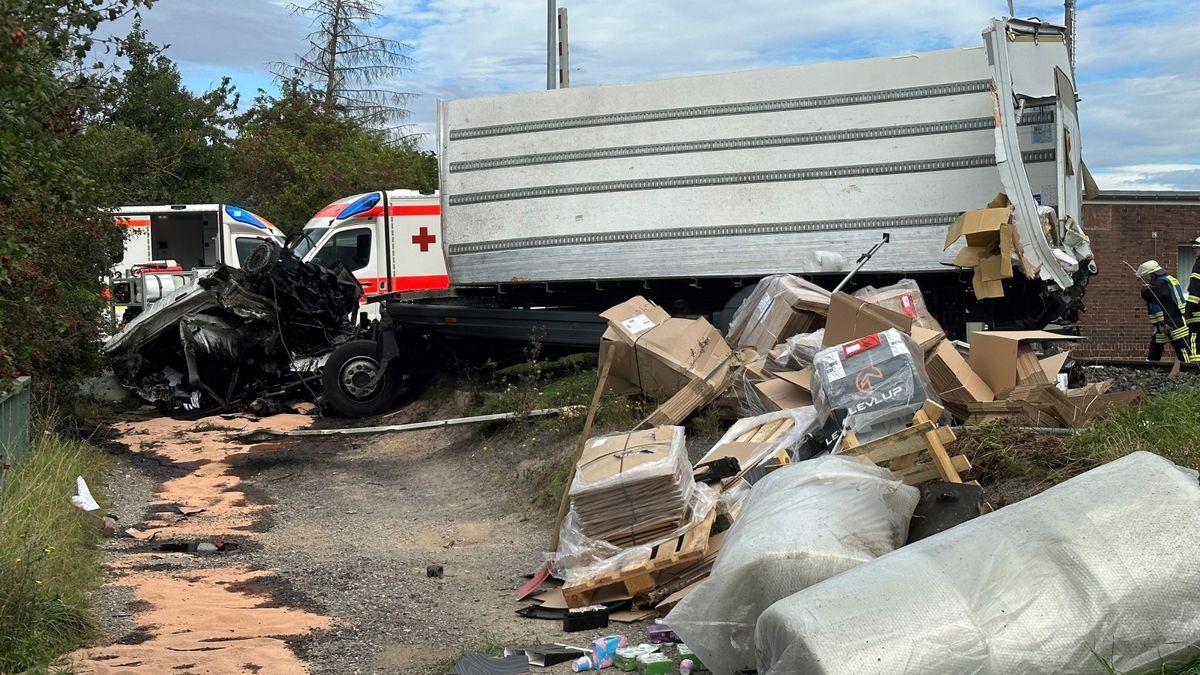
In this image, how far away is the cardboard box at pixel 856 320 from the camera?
838cm

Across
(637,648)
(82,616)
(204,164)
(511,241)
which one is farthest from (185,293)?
(204,164)

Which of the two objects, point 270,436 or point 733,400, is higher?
point 733,400

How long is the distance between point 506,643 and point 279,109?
3062 centimetres

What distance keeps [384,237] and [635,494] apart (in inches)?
508

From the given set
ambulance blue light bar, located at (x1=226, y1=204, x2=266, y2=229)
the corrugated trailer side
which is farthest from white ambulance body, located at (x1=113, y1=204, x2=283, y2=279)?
the corrugated trailer side

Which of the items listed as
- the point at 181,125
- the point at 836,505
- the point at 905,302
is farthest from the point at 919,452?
Result: the point at 181,125

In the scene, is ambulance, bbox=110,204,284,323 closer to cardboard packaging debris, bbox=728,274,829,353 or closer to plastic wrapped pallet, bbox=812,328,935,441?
cardboard packaging debris, bbox=728,274,829,353

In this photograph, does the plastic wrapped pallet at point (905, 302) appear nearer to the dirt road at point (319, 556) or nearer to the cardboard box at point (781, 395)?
the cardboard box at point (781, 395)

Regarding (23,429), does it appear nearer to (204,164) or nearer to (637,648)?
(637,648)

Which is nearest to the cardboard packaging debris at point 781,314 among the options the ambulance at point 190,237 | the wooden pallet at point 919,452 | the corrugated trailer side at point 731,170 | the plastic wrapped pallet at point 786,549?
the corrugated trailer side at point 731,170

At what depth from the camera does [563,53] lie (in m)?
16.8

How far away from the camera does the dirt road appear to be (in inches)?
221

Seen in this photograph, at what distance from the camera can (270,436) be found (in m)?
13.1

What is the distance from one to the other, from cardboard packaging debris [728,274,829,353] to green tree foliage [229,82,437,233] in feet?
57.6
